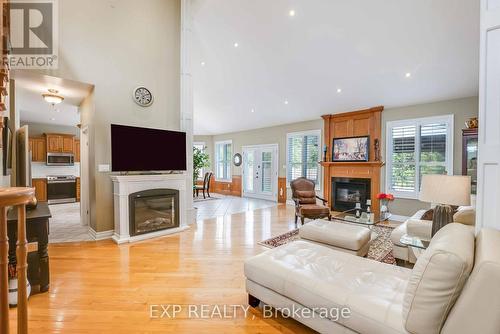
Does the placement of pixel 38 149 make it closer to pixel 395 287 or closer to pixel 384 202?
pixel 395 287

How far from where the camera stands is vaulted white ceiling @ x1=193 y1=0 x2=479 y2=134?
3674 millimetres

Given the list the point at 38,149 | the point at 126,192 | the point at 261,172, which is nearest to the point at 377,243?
the point at 126,192

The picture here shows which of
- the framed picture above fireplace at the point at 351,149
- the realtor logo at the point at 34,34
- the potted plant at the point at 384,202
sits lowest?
the potted plant at the point at 384,202

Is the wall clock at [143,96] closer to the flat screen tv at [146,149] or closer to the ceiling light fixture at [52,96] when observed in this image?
the flat screen tv at [146,149]

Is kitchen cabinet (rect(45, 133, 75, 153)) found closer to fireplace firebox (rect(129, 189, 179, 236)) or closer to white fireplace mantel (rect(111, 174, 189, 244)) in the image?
white fireplace mantel (rect(111, 174, 189, 244))

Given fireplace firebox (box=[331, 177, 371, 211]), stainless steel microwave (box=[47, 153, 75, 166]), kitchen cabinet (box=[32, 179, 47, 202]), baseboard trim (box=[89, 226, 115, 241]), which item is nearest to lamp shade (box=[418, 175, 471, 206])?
fireplace firebox (box=[331, 177, 371, 211])

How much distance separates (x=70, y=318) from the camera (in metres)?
1.94

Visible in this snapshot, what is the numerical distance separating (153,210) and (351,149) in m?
4.91

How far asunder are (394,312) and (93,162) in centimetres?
442

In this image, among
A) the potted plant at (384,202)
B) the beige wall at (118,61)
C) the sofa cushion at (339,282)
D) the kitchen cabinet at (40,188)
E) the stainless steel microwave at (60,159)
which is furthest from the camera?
the stainless steel microwave at (60,159)

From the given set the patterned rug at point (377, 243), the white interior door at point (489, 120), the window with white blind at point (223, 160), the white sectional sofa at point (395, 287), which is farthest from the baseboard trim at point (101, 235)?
the window with white blind at point (223, 160)

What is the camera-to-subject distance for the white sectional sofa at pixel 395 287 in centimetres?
102

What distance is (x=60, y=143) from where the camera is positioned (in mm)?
7465

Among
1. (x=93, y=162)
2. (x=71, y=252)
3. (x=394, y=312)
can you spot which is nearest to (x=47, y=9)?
(x=93, y=162)
